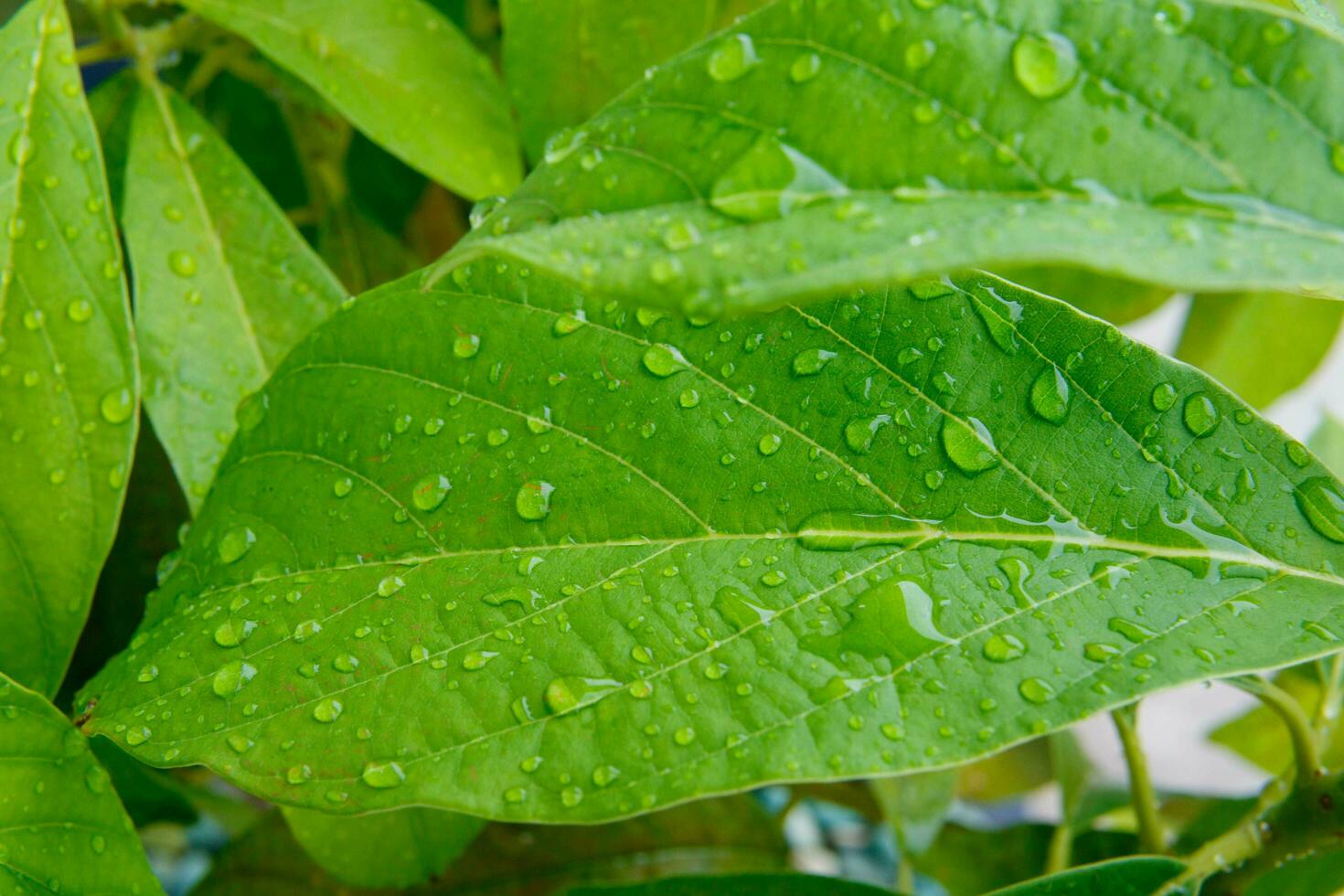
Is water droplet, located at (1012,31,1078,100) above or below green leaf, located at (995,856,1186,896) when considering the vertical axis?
above

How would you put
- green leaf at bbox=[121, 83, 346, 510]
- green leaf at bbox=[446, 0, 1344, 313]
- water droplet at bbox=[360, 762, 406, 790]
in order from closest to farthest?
green leaf at bbox=[446, 0, 1344, 313], water droplet at bbox=[360, 762, 406, 790], green leaf at bbox=[121, 83, 346, 510]

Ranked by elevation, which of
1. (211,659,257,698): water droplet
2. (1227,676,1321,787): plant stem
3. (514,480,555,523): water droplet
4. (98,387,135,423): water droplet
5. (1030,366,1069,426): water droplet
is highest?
(1030,366,1069,426): water droplet

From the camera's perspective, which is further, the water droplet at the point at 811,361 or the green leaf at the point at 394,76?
the green leaf at the point at 394,76

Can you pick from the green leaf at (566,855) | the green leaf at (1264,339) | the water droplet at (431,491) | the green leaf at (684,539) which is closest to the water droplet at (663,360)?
the green leaf at (684,539)

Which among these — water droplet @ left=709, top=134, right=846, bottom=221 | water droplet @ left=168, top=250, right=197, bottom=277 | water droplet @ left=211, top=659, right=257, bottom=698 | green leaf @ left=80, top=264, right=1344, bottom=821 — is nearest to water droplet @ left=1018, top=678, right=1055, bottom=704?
green leaf @ left=80, top=264, right=1344, bottom=821

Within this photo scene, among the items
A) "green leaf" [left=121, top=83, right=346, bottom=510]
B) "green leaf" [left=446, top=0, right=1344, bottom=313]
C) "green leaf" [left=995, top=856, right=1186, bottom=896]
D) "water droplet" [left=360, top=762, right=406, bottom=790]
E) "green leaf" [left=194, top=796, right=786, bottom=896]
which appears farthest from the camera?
"green leaf" [left=194, top=796, right=786, bottom=896]

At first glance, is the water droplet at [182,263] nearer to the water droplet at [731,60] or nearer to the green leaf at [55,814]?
the green leaf at [55,814]

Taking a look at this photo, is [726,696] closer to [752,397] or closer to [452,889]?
[752,397]

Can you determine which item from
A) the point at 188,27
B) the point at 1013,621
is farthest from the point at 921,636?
the point at 188,27

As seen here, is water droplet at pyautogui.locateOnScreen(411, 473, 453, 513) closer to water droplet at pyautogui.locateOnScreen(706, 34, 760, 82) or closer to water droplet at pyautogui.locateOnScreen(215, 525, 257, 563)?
water droplet at pyautogui.locateOnScreen(215, 525, 257, 563)
